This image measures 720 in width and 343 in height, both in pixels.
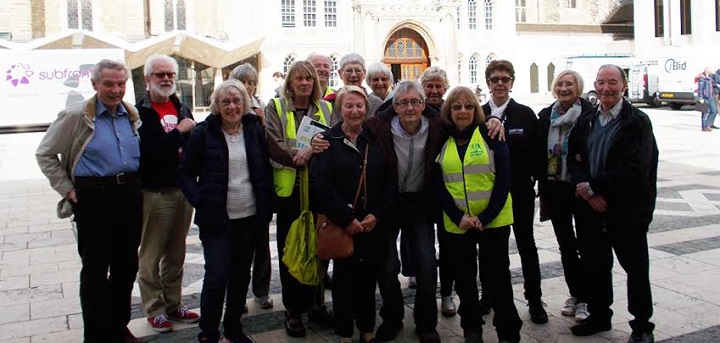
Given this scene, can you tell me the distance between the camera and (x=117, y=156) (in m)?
4.73

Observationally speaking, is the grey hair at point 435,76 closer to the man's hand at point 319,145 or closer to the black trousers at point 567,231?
the black trousers at point 567,231

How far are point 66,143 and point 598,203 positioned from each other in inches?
146

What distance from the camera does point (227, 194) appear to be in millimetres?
4805

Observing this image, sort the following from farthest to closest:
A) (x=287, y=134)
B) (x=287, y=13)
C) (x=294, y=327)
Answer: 1. (x=287, y=13)
2. (x=287, y=134)
3. (x=294, y=327)

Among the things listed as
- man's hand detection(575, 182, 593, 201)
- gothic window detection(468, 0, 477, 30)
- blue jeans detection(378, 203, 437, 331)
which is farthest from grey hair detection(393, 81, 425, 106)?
gothic window detection(468, 0, 477, 30)

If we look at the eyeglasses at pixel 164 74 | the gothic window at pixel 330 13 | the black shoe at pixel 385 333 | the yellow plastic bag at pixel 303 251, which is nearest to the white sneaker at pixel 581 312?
the black shoe at pixel 385 333

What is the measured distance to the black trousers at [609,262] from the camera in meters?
4.75

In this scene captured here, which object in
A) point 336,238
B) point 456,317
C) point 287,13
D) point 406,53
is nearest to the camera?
point 336,238

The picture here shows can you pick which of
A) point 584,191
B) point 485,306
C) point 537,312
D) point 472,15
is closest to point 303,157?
point 485,306

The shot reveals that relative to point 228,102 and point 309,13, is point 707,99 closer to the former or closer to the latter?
point 228,102

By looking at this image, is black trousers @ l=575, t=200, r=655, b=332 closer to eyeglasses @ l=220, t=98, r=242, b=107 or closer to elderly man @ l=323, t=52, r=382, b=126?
elderly man @ l=323, t=52, r=382, b=126

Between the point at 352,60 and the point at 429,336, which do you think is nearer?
the point at 429,336

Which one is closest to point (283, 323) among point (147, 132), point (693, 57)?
point (147, 132)

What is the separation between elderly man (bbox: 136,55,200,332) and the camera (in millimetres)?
5098
